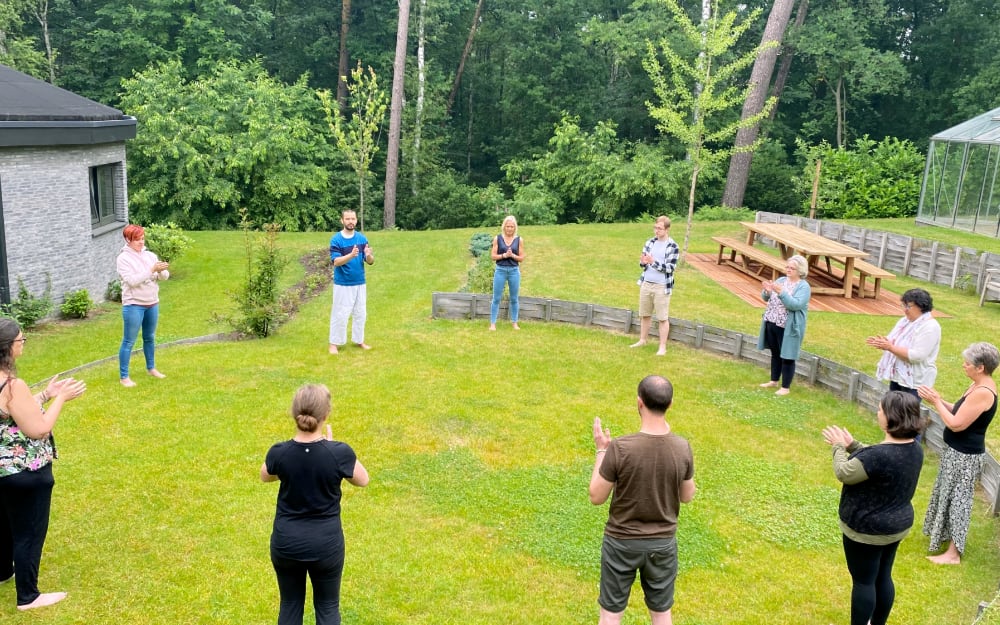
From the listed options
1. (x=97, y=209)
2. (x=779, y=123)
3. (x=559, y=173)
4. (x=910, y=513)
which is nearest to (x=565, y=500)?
(x=910, y=513)

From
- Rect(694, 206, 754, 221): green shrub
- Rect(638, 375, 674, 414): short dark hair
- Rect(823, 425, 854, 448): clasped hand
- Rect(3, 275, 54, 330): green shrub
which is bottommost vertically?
Rect(3, 275, 54, 330): green shrub

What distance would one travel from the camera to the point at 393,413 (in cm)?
908

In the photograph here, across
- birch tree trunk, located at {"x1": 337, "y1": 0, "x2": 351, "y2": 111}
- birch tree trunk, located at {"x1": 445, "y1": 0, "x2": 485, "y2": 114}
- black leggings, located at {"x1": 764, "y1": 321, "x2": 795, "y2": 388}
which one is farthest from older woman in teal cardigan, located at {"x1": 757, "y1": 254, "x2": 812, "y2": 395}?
birch tree trunk, located at {"x1": 445, "y1": 0, "x2": 485, "y2": 114}

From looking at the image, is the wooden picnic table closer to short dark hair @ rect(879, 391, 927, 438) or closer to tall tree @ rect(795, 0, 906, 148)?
short dark hair @ rect(879, 391, 927, 438)

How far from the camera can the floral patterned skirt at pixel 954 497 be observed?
6.20 m

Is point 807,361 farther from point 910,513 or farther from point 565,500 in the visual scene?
point 910,513

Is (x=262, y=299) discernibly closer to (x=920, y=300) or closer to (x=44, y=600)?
(x=44, y=600)

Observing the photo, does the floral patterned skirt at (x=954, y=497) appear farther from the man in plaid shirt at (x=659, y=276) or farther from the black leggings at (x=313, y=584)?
the man in plaid shirt at (x=659, y=276)

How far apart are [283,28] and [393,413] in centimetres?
3344

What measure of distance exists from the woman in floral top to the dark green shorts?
328 cm

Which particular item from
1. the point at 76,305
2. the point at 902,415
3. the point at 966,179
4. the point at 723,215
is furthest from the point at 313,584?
the point at 723,215

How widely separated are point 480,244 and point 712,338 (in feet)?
28.6

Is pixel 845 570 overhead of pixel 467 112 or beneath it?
beneath

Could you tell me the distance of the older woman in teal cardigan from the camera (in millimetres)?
9570
